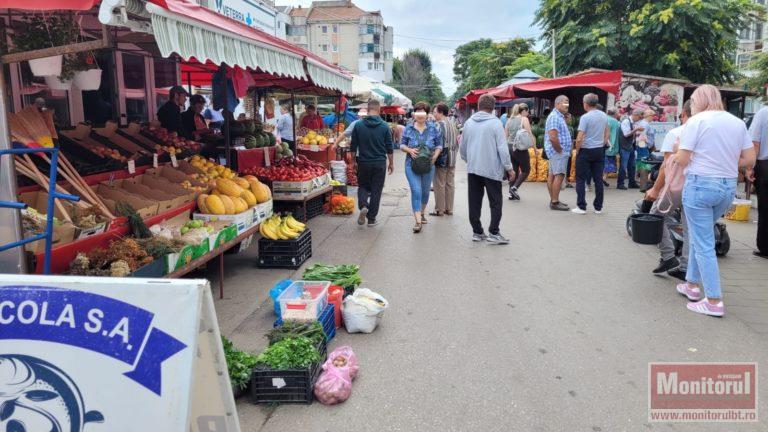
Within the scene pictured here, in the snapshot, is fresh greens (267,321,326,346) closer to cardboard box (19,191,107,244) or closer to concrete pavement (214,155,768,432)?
concrete pavement (214,155,768,432)

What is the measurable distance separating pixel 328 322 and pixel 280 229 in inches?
107

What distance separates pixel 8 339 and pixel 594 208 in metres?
10.1

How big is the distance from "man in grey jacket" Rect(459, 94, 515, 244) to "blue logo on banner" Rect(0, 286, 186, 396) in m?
6.21

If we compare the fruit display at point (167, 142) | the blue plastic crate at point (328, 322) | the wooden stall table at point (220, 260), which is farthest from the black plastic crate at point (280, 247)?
the blue plastic crate at point (328, 322)

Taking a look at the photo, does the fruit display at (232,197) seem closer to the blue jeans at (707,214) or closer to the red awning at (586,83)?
the blue jeans at (707,214)

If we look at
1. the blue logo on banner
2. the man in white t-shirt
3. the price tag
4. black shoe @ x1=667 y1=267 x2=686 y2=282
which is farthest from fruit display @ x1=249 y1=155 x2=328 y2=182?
the blue logo on banner

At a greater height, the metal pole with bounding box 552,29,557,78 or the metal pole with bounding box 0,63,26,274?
the metal pole with bounding box 552,29,557,78

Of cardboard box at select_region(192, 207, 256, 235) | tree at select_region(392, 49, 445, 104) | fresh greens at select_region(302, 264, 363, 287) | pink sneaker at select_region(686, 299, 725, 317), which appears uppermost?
tree at select_region(392, 49, 445, 104)

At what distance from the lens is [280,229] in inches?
281

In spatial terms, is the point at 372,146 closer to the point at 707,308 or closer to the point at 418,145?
the point at 418,145

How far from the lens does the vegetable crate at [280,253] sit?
6.94 meters

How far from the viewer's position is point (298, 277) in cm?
662

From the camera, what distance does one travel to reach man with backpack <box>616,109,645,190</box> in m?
13.4

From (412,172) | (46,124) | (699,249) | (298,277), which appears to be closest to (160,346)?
(46,124)
